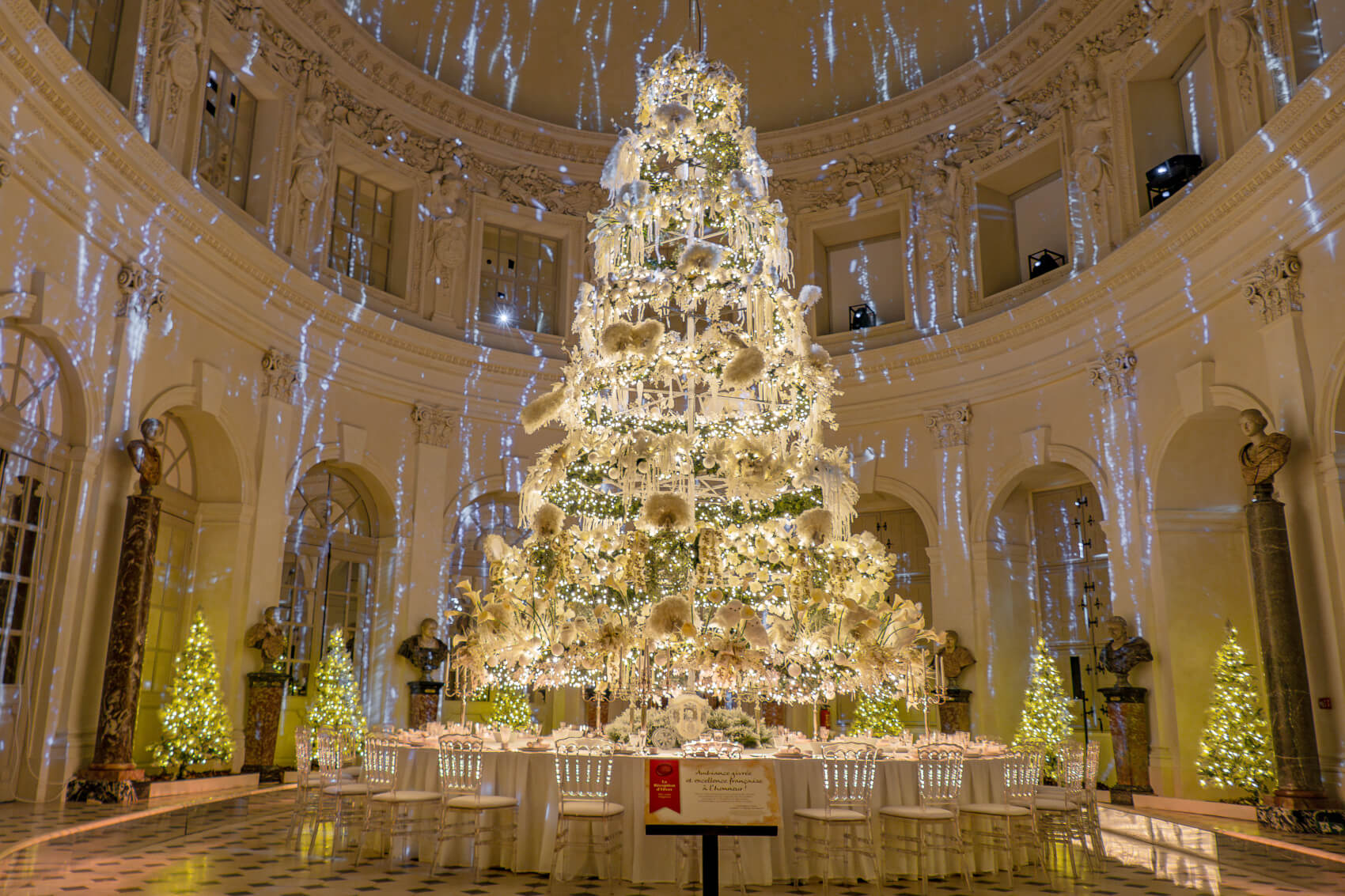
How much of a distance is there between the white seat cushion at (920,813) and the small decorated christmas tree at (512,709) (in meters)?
6.54

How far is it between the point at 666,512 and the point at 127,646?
5182mm

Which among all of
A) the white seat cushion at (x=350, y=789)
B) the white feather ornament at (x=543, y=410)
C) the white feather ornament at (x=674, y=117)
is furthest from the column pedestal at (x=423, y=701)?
the white feather ornament at (x=674, y=117)

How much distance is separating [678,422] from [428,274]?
24.0ft

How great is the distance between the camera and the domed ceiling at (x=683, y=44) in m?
13.7

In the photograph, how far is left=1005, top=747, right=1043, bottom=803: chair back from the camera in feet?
21.2

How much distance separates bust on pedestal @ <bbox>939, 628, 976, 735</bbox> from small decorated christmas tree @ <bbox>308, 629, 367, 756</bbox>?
264 inches

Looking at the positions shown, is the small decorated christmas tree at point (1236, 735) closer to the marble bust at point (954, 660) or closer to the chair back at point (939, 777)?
the marble bust at point (954, 660)

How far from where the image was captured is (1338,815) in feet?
26.0

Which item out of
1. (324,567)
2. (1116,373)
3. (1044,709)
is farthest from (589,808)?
(1116,373)

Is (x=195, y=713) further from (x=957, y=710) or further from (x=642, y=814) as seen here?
(x=957, y=710)

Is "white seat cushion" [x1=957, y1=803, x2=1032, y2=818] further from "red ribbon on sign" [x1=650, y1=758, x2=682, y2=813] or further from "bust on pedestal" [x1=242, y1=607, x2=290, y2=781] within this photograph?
"bust on pedestal" [x1=242, y1=607, x2=290, y2=781]

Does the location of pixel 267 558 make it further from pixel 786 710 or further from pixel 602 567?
pixel 786 710

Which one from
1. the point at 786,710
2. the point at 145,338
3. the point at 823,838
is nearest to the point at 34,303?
the point at 145,338

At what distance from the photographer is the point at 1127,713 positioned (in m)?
10.5
